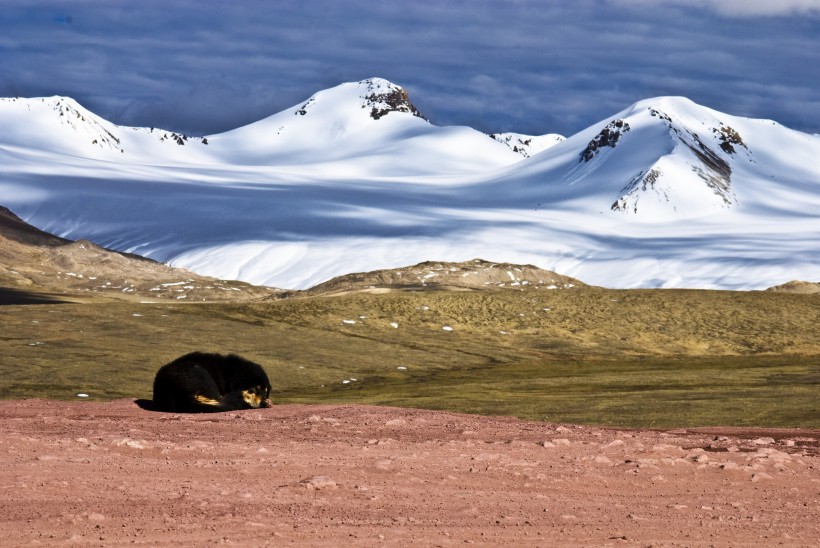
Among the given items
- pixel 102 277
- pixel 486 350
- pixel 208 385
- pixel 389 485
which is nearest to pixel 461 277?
pixel 486 350

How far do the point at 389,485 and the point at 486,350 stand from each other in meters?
58.9

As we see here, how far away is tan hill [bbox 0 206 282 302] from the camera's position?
5753 inches

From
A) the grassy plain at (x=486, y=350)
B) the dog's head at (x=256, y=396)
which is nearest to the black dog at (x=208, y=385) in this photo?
the dog's head at (x=256, y=396)

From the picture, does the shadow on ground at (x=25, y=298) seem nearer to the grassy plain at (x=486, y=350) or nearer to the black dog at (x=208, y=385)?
the grassy plain at (x=486, y=350)

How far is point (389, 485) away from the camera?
1507 cm

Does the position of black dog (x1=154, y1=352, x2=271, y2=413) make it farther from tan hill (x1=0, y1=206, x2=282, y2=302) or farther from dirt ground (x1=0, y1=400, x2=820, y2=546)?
tan hill (x1=0, y1=206, x2=282, y2=302)

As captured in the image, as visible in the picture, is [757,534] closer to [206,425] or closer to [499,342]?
[206,425]

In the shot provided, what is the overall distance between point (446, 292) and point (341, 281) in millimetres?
44310

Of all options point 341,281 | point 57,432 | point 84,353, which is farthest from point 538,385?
point 341,281

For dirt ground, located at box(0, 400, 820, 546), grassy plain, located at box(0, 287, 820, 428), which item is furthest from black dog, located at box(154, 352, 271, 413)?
grassy plain, located at box(0, 287, 820, 428)

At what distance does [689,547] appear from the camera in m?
12.1

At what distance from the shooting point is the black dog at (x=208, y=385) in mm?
23453

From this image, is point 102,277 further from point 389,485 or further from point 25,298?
point 389,485

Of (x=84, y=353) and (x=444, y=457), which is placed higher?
(x=444, y=457)
